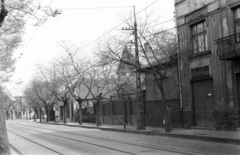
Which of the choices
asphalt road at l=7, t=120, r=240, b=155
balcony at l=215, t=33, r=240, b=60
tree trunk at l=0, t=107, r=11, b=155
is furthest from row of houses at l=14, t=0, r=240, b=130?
tree trunk at l=0, t=107, r=11, b=155

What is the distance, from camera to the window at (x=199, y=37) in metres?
20.5

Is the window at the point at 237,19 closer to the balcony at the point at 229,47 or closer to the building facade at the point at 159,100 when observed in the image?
the balcony at the point at 229,47

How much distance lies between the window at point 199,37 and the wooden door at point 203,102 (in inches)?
89.4

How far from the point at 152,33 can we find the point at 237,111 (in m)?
7.64

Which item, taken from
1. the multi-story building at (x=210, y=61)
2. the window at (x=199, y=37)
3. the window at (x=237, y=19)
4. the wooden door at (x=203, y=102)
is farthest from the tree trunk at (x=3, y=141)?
the window at (x=199, y=37)

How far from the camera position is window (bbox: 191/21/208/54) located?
20.5 m

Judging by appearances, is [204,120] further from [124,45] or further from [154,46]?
[124,45]

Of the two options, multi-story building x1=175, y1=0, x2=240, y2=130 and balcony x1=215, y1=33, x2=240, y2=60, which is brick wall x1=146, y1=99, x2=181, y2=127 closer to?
multi-story building x1=175, y1=0, x2=240, y2=130

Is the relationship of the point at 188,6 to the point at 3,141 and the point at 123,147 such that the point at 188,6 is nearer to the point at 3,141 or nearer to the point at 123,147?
the point at 123,147

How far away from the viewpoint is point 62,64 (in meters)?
35.4

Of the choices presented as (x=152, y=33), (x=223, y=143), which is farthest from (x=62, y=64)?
(x=223, y=143)

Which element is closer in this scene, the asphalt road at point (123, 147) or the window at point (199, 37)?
the asphalt road at point (123, 147)

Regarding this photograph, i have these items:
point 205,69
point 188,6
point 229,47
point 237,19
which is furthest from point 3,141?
point 188,6

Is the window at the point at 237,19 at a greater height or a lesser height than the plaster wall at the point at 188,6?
lesser
